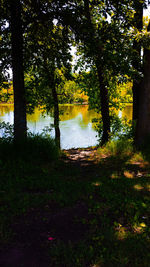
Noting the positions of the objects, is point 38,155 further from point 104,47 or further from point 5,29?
point 5,29

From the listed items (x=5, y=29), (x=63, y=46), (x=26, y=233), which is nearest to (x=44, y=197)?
(x=26, y=233)

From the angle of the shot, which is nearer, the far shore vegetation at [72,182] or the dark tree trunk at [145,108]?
the far shore vegetation at [72,182]

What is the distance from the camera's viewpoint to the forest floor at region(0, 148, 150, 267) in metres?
2.93

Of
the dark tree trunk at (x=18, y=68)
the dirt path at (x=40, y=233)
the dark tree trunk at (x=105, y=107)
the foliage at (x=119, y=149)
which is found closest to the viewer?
the dirt path at (x=40, y=233)

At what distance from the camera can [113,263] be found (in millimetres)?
2809

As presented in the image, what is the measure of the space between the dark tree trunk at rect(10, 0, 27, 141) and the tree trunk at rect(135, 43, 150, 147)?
→ 4558 millimetres

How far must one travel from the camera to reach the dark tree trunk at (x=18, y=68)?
7.38 m

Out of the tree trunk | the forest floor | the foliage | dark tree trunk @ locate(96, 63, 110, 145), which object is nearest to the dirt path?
the forest floor

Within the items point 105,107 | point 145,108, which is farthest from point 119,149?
point 105,107

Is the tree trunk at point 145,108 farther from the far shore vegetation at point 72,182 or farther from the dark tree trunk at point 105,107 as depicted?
the dark tree trunk at point 105,107

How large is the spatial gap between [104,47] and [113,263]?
634 centimetres

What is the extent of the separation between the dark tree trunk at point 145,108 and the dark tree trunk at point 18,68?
455 cm

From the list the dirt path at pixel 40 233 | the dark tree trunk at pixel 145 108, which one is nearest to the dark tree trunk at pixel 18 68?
the dirt path at pixel 40 233

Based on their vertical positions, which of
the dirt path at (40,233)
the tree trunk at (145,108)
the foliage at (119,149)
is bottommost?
the dirt path at (40,233)
